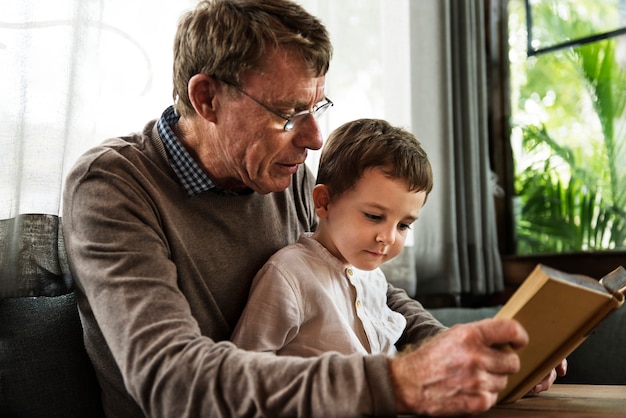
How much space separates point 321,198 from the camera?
5.53ft

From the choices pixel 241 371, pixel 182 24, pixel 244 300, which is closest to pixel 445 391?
pixel 241 371

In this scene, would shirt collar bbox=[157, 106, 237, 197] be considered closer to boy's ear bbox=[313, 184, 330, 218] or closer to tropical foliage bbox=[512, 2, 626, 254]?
boy's ear bbox=[313, 184, 330, 218]

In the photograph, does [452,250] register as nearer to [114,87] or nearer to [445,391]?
[114,87]

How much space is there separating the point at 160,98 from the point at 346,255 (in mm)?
759

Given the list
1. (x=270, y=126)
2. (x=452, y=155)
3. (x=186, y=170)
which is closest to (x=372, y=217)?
(x=270, y=126)

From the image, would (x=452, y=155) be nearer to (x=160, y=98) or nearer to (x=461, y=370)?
(x=160, y=98)

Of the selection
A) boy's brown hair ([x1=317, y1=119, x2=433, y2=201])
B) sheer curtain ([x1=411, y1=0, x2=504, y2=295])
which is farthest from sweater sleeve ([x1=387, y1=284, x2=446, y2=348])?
sheer curtain ([x1=411, y1=0, x2=504, y2=295])

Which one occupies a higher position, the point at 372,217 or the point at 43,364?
the point at 372,217

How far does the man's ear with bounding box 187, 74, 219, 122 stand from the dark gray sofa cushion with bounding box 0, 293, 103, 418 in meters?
0.54

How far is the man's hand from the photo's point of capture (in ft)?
3.37

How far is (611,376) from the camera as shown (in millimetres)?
2170

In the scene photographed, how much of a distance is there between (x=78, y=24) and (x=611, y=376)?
1.77m

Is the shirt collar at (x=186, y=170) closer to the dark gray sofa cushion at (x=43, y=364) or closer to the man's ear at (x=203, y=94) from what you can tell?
the man's ear at (x=203, y=94)

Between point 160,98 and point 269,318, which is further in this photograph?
point 160,98
